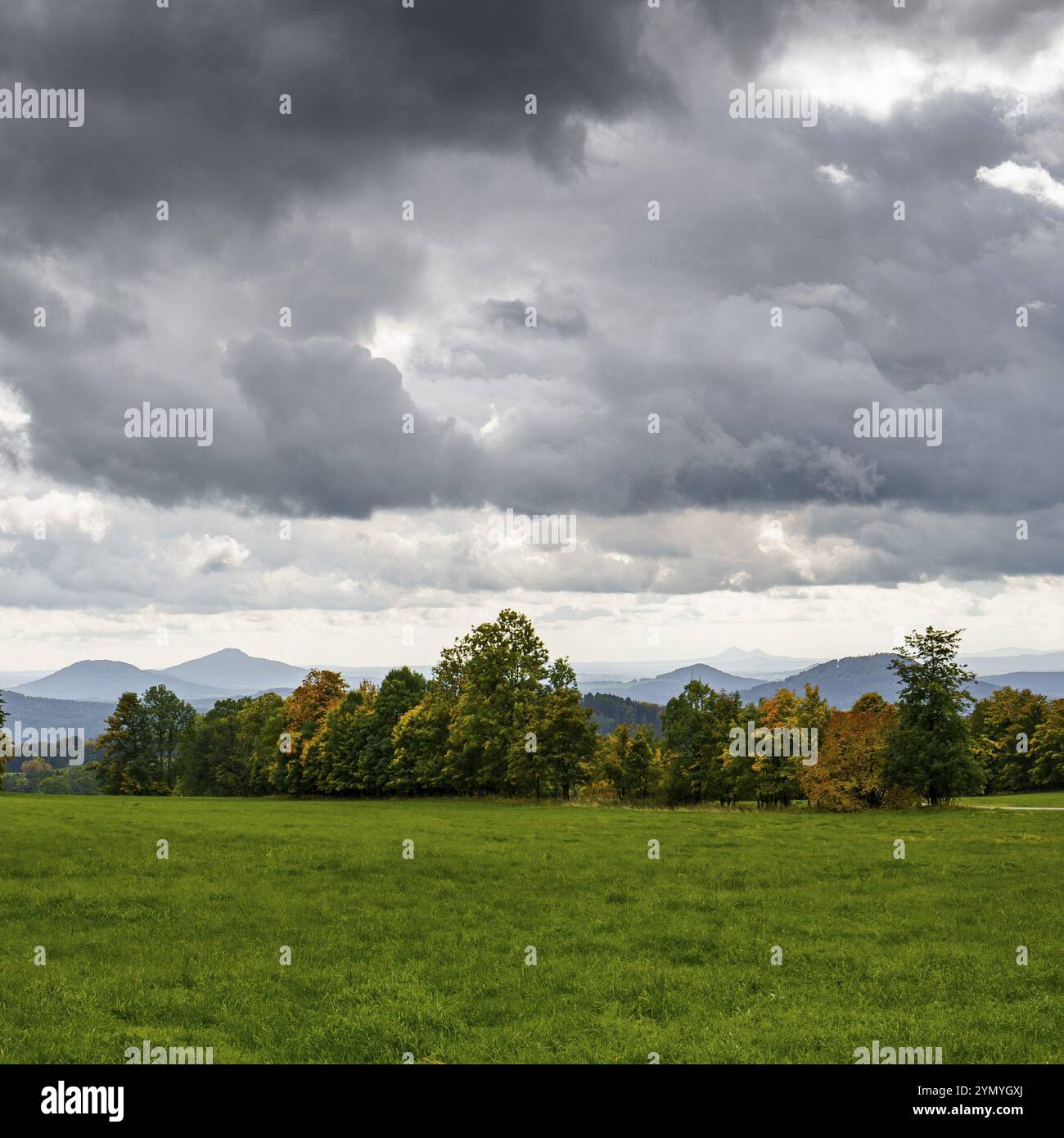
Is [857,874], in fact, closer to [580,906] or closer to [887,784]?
[580,906]

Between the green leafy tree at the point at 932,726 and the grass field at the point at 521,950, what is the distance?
2753 centimetres

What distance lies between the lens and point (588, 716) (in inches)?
2847

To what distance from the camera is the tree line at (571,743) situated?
61500 millimetres

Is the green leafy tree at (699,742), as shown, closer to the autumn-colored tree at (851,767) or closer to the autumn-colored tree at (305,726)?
the autumn-colored tree at (851,767)

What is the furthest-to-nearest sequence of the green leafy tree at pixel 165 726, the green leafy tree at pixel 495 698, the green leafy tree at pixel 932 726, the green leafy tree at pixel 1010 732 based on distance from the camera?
the green leafy tree at pixel 165 726 < the green leafy tree at pixel 1010 732 < the green leafy tree at pixel 495 698 < the green leafy tree at pixel 932 726

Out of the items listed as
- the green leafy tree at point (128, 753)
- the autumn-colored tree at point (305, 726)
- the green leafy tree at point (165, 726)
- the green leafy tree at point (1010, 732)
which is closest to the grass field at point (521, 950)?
the autumn-colored tree at point (305, 726)

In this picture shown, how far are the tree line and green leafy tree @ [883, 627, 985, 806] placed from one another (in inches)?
4.2

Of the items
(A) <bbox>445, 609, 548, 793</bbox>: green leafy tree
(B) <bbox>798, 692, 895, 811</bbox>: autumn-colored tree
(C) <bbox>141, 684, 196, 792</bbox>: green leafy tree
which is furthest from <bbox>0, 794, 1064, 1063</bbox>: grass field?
(C) <bbox>141, 684, 196, 792</bbox>: green leafy tree

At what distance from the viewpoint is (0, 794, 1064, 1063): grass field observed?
42.3 feet

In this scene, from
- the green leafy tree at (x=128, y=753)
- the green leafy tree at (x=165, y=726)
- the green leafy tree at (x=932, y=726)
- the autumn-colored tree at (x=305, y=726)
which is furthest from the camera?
the green leafy tree at (x=165, y=726)

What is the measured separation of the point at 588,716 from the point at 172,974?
57.8m

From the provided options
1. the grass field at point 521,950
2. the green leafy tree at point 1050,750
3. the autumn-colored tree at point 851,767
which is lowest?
the green leafy tree at point 1050,750

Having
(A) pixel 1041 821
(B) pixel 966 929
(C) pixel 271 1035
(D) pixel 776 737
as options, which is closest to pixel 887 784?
(D) pixel 776 737

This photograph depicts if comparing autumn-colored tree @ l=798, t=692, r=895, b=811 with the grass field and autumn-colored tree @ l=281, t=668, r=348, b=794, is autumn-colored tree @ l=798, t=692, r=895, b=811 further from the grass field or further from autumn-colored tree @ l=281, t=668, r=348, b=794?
autumn-colored tree @ l=281, t=668, r=348, b=794
